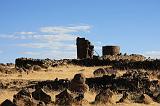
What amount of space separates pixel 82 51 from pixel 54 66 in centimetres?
→ 725

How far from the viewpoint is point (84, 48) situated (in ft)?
172

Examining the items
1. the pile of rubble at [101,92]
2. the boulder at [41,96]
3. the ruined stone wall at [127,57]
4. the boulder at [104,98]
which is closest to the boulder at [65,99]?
the pile of rubble at [101,92]

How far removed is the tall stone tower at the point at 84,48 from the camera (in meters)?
52.1

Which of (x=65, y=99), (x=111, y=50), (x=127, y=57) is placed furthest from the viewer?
(x=111, y=50)

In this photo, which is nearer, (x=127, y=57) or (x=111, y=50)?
(x=127, y=57)

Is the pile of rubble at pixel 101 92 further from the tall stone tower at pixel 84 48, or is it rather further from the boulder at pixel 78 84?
Answer: the tall stone tower at pixel 84 48

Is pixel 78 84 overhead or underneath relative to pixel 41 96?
overhead

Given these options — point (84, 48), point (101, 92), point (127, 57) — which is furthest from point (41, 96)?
point (84, 48)

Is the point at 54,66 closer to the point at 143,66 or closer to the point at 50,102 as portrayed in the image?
the point at 143,66

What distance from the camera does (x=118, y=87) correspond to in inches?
1017

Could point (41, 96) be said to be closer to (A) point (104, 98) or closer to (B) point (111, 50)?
(A) point (104, 98)

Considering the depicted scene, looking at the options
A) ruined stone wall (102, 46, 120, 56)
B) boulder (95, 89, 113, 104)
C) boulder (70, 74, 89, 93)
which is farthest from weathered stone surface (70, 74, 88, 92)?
ruined stone wall (102, 46, 120, 56)

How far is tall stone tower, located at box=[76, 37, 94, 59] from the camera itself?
52.1 meters

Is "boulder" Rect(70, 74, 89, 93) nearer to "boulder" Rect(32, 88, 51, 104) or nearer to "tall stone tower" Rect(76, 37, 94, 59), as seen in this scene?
"boulder" Rect(32, 88, 51, 104)
